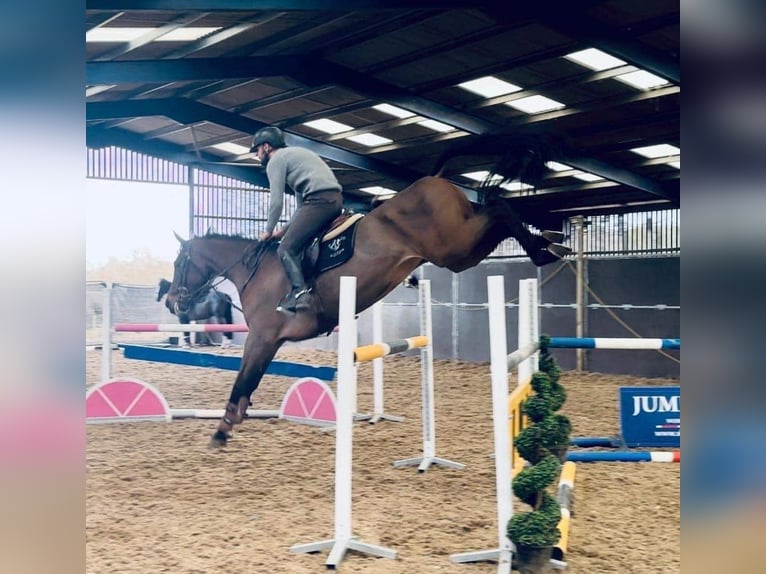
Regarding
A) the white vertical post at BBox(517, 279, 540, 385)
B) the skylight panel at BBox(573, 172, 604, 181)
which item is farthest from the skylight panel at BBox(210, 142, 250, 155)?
the skylight panel at BBox(573, 172, 604, 181)

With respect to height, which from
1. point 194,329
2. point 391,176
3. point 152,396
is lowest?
point 152,396

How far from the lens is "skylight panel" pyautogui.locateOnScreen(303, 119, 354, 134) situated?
2303mm

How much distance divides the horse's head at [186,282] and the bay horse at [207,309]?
2cm

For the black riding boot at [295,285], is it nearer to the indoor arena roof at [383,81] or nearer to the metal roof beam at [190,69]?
the indoor arena roof at [383,81]

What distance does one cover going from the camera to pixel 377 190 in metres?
2.51

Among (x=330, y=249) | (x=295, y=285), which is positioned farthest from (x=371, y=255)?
(x=295, y=285)

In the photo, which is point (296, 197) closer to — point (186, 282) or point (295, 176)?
point (295, 176)

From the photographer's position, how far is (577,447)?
257 cm

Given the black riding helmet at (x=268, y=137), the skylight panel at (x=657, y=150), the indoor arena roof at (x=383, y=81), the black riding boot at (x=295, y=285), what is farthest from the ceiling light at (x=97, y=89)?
the skylight panel at (x=657, y=150)

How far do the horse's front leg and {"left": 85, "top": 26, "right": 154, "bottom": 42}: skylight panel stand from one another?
1.10m

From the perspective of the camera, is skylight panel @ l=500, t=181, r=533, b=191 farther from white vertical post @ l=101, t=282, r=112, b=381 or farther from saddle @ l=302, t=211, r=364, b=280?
white vertical post @ l=101, t=282, r=112, b=381
